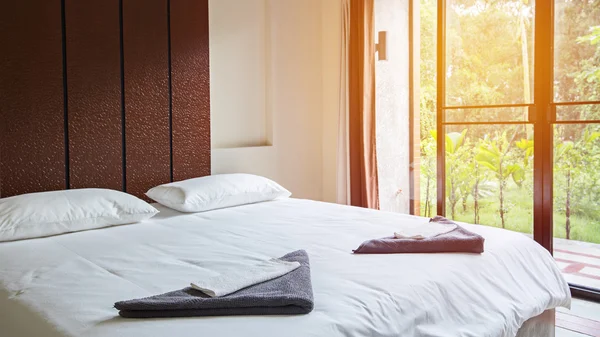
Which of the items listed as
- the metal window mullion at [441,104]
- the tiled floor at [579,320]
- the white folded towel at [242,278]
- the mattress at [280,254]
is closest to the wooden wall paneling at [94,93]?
the mattress at [280,254]

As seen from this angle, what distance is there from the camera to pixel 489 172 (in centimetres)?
A: 356

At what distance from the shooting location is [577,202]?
124 inches

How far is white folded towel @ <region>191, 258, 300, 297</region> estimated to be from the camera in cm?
143

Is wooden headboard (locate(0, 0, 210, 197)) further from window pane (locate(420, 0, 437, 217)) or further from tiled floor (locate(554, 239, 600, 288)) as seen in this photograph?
tiled floor (locate(554, 239, 600, 288))

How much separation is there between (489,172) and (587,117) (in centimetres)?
70

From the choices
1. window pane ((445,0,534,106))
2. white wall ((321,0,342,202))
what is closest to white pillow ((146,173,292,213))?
white wall ((321,0,342,202))

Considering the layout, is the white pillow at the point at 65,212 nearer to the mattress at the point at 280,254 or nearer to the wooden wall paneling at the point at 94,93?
the mattress at the point at 280,254

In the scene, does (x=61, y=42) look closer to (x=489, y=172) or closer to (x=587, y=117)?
(x=489, y=172)

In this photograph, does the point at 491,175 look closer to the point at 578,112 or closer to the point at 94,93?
the point at 578,112

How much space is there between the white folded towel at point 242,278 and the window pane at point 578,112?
2263 millimetres

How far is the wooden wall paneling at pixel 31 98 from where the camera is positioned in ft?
8.63

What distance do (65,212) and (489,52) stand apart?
2.76m

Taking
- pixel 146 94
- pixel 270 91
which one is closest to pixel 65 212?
pixel 146 94

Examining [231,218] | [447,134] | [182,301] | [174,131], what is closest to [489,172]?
[447,134]
